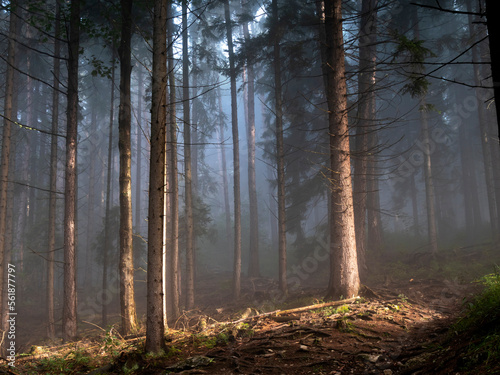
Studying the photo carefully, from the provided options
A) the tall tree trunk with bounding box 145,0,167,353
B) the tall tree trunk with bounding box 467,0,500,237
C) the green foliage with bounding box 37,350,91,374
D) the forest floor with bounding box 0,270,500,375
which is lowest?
the green foliage with bounding box 37,350,91,374

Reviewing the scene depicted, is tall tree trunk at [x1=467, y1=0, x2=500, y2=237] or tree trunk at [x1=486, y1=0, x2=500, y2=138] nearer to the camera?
tree trunk at [x1=486, y1=0, x2=500, y2=138]

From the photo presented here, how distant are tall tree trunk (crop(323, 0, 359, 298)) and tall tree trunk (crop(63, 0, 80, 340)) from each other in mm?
7876

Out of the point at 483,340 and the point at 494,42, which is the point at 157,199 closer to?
the point at 483,340

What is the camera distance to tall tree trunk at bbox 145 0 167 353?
554 cm

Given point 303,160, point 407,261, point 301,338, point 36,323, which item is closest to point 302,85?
point 303,160

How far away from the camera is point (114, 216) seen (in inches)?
756

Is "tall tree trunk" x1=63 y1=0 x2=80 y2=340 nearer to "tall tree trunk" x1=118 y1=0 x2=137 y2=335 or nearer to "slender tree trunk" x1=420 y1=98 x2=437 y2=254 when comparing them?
"tall tree trunk" x1=118 y1=0 x2=137 y2=335

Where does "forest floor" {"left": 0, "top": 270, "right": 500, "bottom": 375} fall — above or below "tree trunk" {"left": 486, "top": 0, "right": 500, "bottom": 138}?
below

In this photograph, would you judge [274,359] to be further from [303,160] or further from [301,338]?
[303,160]

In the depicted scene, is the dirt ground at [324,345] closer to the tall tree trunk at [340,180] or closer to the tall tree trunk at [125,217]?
the tall tree trunk at [340,180]

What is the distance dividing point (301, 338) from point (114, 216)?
53.7 ft

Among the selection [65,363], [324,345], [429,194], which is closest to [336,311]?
[324,345]

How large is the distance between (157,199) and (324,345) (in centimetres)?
382

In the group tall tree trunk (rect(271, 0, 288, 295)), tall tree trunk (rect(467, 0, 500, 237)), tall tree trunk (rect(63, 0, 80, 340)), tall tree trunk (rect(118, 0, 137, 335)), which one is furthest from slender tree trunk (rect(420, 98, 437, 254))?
tall tree trunk (rect(63, 0, 80, 340))
